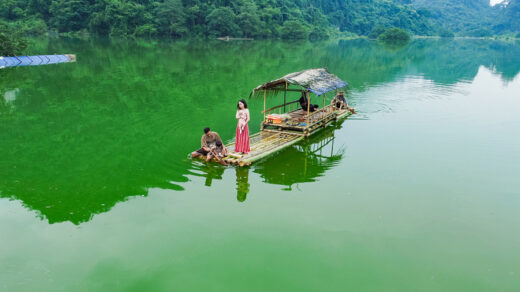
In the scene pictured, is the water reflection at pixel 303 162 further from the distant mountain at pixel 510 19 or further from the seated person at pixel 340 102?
the distant mountain at pixel 510 19

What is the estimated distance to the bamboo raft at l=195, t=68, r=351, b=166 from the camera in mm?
9791

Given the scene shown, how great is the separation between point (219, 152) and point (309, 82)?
4.11 metres

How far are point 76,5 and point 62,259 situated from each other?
73080 millimetres

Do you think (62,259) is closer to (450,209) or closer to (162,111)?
(450,209)

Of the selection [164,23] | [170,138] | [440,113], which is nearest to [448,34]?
[164,23]

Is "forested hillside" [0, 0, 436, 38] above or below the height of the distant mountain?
below

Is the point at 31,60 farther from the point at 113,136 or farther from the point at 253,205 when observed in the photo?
the point at 253,205

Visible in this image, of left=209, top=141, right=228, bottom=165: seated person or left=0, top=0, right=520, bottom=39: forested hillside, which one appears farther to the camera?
left=0, top=0, right=520, bottom=39: forested hillside

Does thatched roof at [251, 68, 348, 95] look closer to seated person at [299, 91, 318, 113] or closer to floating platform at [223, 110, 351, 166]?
seated person at [299, 91, 318, 113]

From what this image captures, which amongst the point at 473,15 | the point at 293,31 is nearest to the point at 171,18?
the point at 293,31

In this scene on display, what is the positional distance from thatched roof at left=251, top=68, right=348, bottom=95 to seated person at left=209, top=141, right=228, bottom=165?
2.71m

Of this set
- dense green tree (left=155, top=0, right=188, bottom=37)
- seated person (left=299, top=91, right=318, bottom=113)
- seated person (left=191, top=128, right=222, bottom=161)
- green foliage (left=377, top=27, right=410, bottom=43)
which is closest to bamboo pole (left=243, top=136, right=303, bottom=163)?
seated person (left=191, top=128, right=222, bottom=161)

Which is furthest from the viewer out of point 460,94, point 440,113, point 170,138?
point 460,94

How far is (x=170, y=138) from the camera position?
11531mm
